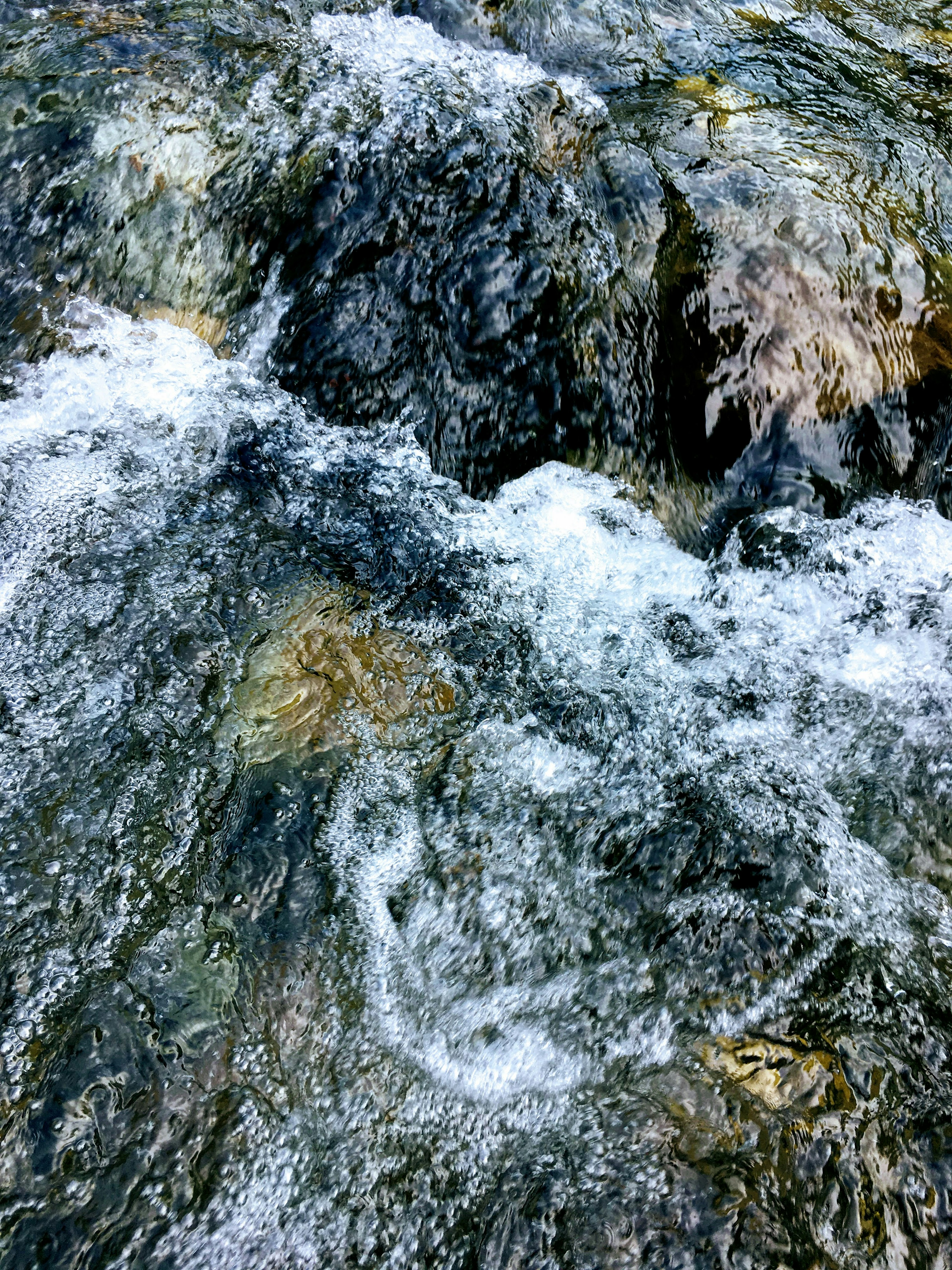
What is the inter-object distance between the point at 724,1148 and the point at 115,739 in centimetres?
186

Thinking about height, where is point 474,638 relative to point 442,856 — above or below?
above

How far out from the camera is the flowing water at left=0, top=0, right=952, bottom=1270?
6.03 feet

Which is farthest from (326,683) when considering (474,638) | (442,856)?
(442,856)

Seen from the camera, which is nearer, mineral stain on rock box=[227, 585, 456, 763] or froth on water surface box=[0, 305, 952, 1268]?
froth on water surface box=[0, 305, 952, 1268]

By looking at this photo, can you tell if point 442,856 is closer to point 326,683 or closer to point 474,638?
point 326,683

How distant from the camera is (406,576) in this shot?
3.05 metres

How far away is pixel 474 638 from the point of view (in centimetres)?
293

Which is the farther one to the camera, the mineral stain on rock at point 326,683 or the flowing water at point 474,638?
the mineral stain on rock at point 326,683

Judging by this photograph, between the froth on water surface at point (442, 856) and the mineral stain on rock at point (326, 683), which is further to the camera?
the mineral stain on rock at point (326, 683)

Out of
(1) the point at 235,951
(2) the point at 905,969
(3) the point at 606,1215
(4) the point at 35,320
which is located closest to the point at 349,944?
(1) the point at 235,951

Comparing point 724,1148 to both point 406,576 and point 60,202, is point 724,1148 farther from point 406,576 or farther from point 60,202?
point 60,202

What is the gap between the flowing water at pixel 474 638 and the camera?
1839mm

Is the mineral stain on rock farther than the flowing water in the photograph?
Yes

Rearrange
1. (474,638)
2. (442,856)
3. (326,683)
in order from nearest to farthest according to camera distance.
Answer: (442,856), (326,683), (474,638)
